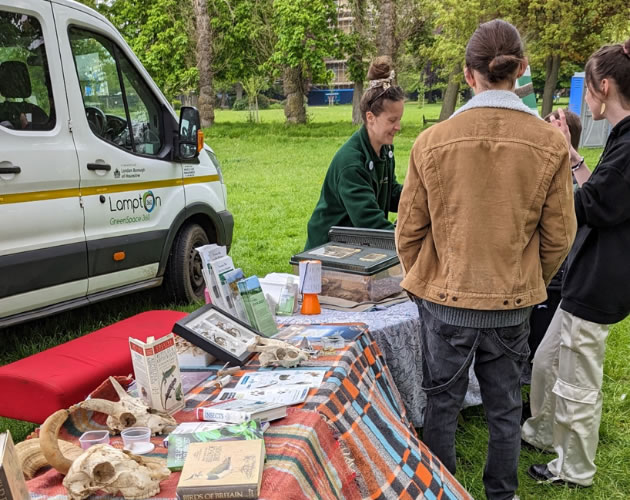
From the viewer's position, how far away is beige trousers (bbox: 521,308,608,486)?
2.77 m

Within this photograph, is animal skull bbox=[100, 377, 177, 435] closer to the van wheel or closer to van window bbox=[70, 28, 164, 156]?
van window bbox=[70, 28, 164, 156]

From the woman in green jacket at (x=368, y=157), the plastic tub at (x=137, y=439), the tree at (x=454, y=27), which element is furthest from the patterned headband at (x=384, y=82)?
the tree at (x=454, y=27)

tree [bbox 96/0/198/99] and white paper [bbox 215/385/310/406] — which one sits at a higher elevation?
tree [bbox 96/0/198/99]

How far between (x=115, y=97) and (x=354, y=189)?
88.0 inches

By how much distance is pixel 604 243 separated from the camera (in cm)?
268

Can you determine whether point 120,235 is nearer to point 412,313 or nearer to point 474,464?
point 412,313

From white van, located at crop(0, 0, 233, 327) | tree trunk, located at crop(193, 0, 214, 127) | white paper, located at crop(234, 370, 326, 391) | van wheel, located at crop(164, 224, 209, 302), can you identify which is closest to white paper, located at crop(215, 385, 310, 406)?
white paper, located at crop(234, 370, 326, 391)

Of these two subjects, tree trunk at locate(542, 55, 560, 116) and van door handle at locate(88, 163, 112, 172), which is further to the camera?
tree trunk at locate(542, 55, 560, 116)

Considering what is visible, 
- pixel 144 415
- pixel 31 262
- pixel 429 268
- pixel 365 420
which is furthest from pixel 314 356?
pixel 31 262

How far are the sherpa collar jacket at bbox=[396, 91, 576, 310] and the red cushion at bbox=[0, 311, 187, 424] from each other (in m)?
1.44

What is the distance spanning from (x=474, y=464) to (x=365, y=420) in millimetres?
1242

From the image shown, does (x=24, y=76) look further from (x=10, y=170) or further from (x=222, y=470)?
(x=222, y=470)

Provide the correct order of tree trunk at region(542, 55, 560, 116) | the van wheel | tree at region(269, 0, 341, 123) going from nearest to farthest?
the van wheel → tree trunk at region(542, 55, 560, 116) → tree at region(269, 0, 341, 123)

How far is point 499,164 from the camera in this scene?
2098 mm
